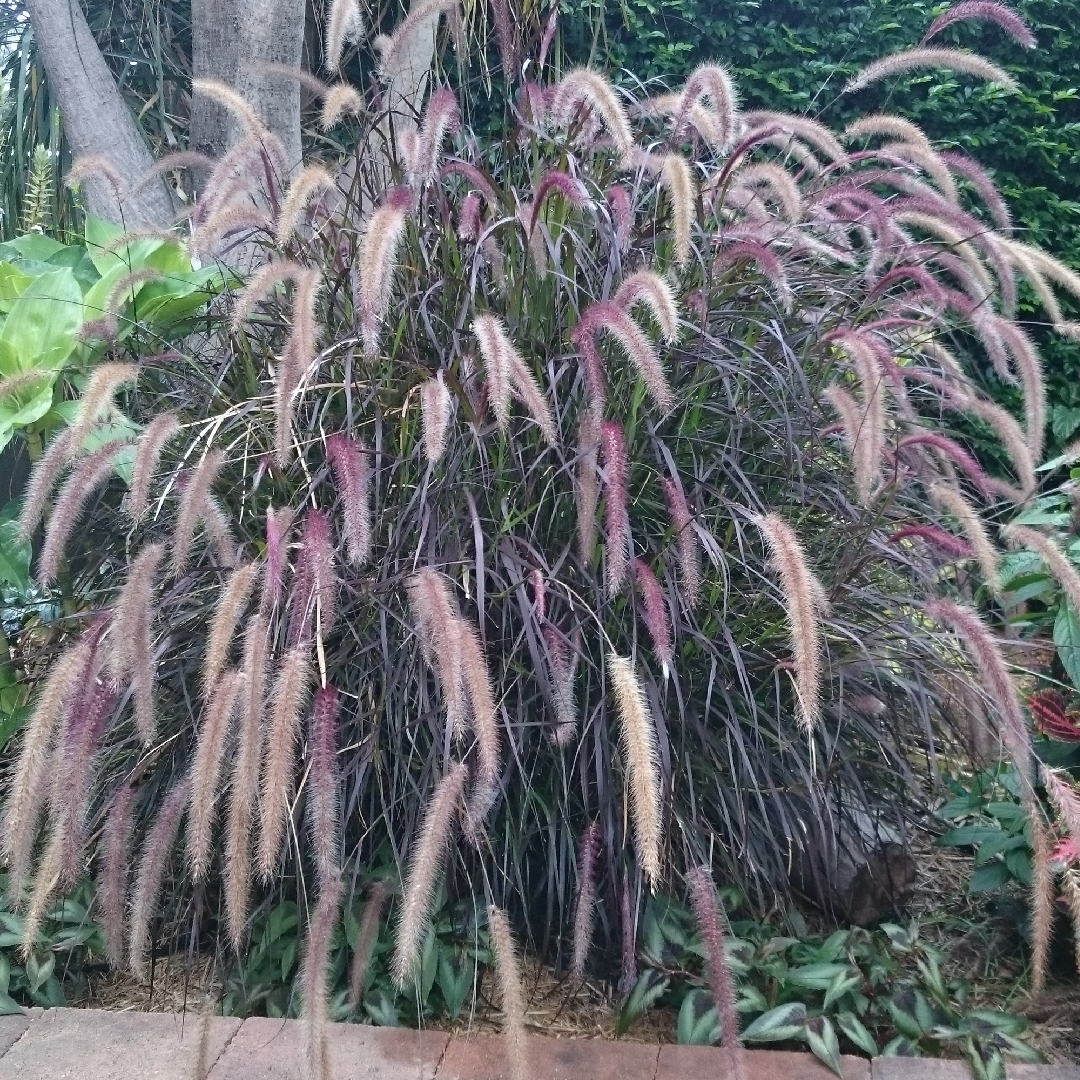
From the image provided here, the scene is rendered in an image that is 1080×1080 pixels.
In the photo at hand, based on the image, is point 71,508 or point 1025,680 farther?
point 1025,680

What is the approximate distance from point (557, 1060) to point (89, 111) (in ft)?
9.97

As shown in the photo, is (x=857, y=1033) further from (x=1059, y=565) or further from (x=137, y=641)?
(x=137, y=641)

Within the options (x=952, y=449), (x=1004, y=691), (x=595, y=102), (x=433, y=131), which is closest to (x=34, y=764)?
(x=433, y=131)

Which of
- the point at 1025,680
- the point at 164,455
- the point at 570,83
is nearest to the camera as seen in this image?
the point at 570,83

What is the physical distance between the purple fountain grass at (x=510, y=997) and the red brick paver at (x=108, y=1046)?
64 centimetres

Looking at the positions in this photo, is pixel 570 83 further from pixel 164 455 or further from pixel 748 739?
pixel 748 739

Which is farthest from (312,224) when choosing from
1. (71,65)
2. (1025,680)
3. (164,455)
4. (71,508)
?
(1025,680)

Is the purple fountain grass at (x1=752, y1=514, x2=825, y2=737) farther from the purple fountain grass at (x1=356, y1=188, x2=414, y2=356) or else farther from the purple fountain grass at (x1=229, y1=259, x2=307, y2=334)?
the purple fountain grass at (x1=229, y1=259, x2=307, y2=334)

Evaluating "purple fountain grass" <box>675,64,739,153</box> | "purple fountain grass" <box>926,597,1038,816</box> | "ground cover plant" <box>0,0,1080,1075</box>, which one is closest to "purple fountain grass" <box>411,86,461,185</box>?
"ground cover plant" <box>0,0,1080,1075</box>

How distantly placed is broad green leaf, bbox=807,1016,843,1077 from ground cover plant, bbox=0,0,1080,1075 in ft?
1.01

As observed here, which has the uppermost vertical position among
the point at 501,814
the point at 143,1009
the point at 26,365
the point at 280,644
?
the point at 26,365

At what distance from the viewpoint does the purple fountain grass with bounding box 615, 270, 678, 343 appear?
5.78 ft

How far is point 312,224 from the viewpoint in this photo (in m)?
2.47

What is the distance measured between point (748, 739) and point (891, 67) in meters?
1.62
